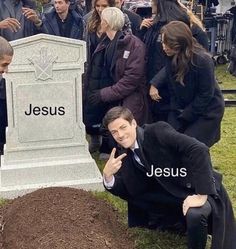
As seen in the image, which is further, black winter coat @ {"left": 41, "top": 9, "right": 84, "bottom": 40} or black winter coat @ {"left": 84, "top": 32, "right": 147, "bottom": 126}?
black winter coat @ {"left": 41, "top": 9, "right": 84, "bottom": 40}

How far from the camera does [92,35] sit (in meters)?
6.02

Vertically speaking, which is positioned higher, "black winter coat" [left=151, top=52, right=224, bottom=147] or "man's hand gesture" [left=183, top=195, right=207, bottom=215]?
"black winter coat" [left=151, top=52, right=224, bottom=147]

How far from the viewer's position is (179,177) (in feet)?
13.2

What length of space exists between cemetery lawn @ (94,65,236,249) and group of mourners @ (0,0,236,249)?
0.33ft

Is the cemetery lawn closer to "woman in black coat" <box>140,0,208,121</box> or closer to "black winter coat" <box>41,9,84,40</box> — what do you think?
"woman in black coat" <box>140,0,208,121</box>

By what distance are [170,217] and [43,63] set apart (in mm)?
1804

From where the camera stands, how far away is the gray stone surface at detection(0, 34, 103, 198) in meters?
5.25

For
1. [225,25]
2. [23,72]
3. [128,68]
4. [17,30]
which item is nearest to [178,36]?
[128,68]

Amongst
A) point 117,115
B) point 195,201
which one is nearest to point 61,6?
point 117,115

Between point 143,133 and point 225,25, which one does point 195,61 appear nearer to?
point 143,133

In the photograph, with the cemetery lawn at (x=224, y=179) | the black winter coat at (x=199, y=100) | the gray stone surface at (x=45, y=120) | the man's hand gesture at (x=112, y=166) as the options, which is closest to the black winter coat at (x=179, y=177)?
the man's hand gesture at (x=112, y=166)

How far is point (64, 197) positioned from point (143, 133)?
1008mm

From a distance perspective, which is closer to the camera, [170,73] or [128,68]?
[170,73]

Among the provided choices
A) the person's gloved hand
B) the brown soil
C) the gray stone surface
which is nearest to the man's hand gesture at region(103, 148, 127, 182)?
the brown soil
